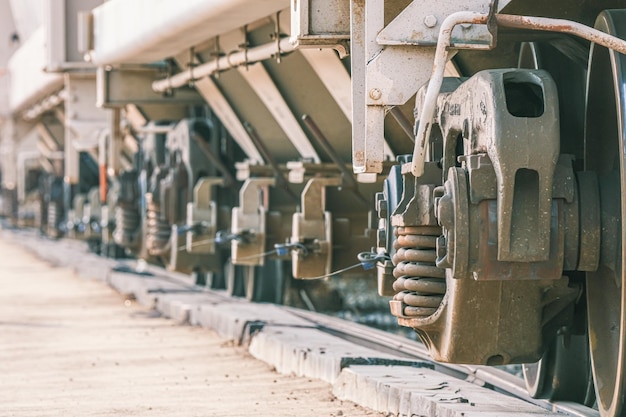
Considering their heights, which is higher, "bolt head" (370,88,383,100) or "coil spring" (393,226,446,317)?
"bolt head" (370,88,383,100)

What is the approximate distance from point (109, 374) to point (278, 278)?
4083 millimetres

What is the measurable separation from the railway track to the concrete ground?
99mm

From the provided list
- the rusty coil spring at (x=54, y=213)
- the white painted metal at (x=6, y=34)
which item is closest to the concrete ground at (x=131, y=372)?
the rusty coil spring at (x=54, y=213)

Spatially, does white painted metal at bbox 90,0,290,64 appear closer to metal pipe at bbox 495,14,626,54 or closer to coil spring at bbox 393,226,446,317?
coil spring at bbox 393,226,446,317

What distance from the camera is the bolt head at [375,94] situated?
15.3 ft

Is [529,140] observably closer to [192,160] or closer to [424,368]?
[424,368]

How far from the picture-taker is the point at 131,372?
7660mm

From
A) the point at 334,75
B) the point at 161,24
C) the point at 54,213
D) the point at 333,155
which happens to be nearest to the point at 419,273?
the point at 334,75

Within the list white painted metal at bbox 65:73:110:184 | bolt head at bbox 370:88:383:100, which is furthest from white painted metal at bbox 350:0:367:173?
white painted metal at bbox 65:73:110:184

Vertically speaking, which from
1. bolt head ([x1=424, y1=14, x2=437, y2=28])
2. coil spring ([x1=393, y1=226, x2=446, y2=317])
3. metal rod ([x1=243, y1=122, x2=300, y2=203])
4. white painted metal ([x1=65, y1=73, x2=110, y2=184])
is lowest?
coil spring ([x1=393, y1=226, x2=446, y2=317])

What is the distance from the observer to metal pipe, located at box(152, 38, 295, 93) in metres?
8.30

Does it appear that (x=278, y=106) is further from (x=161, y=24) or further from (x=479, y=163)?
(x=479, y=163)

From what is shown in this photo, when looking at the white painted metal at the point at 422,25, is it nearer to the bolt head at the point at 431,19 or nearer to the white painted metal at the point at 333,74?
the bolt head at the point at 431,19

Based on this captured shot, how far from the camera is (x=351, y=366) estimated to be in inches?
257
